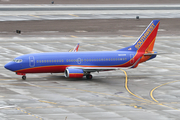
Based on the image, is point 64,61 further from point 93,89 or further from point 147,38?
point 147,38

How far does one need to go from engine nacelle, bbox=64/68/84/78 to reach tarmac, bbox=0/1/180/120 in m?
1.02

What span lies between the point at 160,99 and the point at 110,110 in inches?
366

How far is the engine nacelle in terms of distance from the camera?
64.6m

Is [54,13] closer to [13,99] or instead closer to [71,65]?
[71,65]

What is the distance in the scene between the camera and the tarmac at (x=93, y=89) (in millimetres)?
47312

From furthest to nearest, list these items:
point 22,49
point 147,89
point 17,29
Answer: point 17,29, point 22,49, point 147,89

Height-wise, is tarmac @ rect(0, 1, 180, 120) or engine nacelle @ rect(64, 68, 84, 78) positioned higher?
engine nacelle @ rect(64, 68, 84, 78)

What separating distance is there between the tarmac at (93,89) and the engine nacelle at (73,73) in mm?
1021

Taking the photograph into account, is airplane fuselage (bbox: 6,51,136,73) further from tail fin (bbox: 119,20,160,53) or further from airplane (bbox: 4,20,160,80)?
tail fin (bbox: 119,20,160,53)

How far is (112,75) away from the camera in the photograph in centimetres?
7169

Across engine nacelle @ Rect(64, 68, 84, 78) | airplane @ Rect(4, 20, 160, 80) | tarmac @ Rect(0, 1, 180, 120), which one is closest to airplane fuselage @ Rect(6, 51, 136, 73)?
airplane @ Rect(4, 20, 160, 80)

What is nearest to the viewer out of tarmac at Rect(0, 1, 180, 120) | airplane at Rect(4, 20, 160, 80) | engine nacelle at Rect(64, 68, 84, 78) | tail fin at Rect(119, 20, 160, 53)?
tarmac at Rect(0, 1, 180, 120)

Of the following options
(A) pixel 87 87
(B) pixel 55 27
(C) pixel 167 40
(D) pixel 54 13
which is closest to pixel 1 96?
(A) pixel 87 87

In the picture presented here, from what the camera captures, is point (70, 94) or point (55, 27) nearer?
point (70, 94)
